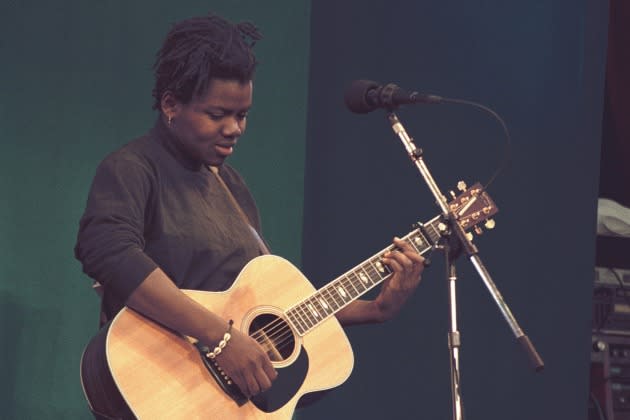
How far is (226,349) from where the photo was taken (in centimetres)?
254

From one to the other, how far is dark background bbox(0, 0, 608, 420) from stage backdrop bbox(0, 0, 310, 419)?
10 mm

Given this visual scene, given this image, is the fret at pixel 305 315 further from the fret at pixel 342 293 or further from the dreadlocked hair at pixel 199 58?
the dreadlocked hair at pixel 199 58

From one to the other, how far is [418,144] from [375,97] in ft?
4.37

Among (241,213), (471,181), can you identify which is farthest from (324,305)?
(471,181)

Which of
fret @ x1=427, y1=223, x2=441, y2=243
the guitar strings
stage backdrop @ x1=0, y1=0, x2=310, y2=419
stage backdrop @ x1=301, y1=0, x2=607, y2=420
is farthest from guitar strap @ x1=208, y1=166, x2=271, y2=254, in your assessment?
stage backdrop @ x1=301, y1=0, x2=607, y2=420

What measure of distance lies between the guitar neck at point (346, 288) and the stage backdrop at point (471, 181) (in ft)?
3.44

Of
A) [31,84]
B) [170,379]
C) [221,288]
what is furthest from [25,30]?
[170,379]

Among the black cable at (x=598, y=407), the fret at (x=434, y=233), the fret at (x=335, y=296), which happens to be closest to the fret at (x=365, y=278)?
the fret at (x=335, y=296)

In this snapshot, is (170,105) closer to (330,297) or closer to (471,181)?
(330,297)

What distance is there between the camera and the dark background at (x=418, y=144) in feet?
12.2

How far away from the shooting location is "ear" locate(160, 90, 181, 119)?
2.78 metres

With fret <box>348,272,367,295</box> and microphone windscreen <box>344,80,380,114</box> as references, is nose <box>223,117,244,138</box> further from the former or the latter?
fret <box>348,272,367,295</box>

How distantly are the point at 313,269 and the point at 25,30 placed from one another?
5.34 feet

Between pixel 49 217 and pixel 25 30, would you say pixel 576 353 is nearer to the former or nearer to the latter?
pixel 49 217
